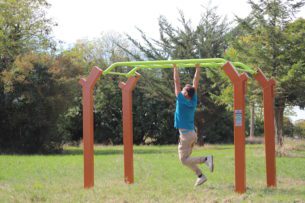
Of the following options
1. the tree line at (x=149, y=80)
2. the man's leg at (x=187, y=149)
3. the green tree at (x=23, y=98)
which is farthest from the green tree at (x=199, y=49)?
the man's leg at (x=187, y=149)

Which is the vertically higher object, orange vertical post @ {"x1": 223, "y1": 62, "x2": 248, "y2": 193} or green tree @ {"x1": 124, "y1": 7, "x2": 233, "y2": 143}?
green tree @ {"x1": 124, "y1": 7, "x2": 233, "y2": 143}

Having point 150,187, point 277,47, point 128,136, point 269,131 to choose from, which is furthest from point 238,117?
point 277,47

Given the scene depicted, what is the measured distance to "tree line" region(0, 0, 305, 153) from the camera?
21283mm

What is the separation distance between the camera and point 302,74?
21.0 m

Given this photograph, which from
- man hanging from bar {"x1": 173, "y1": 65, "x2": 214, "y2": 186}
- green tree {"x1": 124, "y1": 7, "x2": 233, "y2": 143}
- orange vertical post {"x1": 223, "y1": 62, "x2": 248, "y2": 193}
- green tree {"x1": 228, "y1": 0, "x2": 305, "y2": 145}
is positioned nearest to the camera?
orange vertical post {"x1": 223, "y1": 62, "x2": 248, "y2": 193}

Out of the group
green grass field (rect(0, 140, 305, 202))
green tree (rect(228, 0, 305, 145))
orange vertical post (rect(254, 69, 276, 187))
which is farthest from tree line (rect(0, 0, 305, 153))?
orange vertical post (rect(254, 69, 276, 187))

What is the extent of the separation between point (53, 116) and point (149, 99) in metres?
11.0

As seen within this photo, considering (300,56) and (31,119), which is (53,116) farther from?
(300,56)

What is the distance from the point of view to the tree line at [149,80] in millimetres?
21283

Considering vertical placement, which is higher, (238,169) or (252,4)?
(252,4)

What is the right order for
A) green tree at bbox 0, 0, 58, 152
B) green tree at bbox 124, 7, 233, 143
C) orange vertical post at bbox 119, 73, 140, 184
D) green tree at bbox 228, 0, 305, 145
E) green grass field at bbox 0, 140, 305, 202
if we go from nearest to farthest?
green grass field at bbox 0, 140, 305, 202 < orange vertical post at bbox 119, 73, 140, 184 < green tree at bbox 228, 0, 305, 145 < green tree at bbox 0, 0, 58, 152 < green tree at bbox 124, 7, 233, 143

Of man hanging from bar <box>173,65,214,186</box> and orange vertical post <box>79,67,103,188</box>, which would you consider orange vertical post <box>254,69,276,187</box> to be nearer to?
man hanging from bar <box>173,65,214,186</box>

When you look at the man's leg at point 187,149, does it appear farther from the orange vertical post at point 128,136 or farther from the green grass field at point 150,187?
the orange vertical post at point 128,136

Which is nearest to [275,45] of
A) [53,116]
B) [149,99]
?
[53,116]
